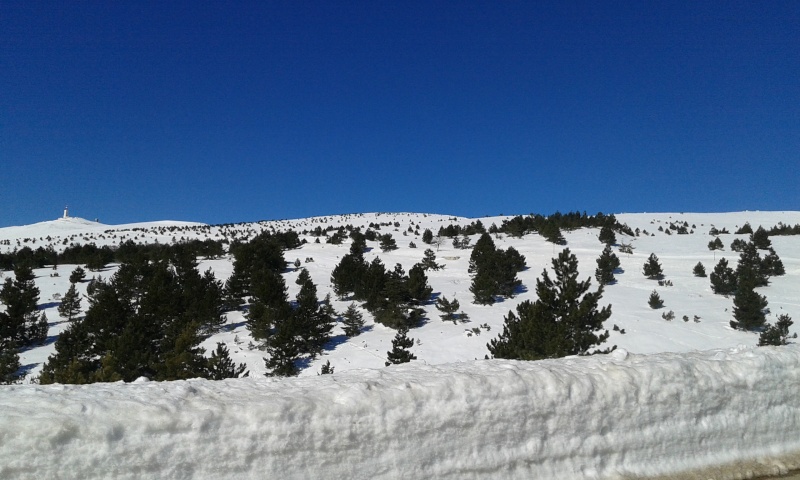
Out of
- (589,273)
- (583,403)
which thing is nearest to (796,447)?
(583,403)

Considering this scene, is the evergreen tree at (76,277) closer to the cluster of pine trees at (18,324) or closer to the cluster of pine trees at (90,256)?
the cluster of pine trees at (90,256)

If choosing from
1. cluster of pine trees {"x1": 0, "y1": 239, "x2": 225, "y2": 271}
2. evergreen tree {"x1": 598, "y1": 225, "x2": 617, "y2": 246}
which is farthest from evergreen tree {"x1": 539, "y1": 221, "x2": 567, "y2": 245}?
cluster of pine trees {"x1": 0, "y1": 239, "x2": 225, "y2": 271}

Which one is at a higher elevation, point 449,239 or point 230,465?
point 449,239

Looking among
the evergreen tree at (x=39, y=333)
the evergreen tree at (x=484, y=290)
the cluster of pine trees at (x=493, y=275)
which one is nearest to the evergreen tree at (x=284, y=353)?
the evergreen tree at (x=39, y=333)

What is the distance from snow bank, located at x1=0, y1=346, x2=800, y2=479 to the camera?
299 centimetres

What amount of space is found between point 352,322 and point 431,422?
1855 cm

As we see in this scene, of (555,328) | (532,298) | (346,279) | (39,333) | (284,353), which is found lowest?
(284,353)

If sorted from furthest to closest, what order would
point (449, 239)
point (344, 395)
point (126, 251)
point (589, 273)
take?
point (449, 239)
point (126, 251)
point (589, 273)
point (344, 395)

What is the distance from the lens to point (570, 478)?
A: 3.98 m

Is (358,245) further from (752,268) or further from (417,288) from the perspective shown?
(752,268)

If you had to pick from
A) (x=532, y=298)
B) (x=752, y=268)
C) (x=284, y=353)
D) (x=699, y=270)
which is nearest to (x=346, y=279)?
(x=284, y=353)

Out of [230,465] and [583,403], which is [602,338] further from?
[230,465]

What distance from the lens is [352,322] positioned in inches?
862

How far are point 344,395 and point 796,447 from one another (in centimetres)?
516
